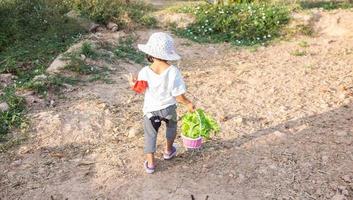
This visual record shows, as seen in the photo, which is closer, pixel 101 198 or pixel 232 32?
pixel 101 198

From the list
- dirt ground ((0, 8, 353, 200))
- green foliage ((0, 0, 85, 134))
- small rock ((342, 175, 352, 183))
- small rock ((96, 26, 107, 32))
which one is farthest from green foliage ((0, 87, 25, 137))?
small rock ((342, 175, 352, 183))

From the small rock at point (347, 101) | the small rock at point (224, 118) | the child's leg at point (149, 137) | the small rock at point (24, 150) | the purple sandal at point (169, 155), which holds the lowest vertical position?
the small rock at point (347, 101)

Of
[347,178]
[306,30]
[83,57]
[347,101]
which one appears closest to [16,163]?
[83,57]

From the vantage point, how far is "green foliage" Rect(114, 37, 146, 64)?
23.9 feet

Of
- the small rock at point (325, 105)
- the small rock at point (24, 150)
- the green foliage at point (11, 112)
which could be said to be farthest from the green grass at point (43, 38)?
the small rock at point (325, 105)

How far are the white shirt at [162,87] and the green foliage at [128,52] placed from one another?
3121 millimetres

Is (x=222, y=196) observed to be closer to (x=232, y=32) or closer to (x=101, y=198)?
(x=101, y=198)

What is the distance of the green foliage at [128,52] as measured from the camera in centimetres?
729

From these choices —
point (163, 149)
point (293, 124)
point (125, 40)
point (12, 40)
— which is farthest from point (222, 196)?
point (12, 40)

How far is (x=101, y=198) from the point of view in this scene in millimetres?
4012

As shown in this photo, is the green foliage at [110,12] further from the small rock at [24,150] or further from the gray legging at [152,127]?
the gray legging at [152,127]

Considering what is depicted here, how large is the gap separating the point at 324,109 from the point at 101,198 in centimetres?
282

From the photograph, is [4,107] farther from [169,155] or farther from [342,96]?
[342,96]

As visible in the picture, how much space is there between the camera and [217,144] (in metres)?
4.84
